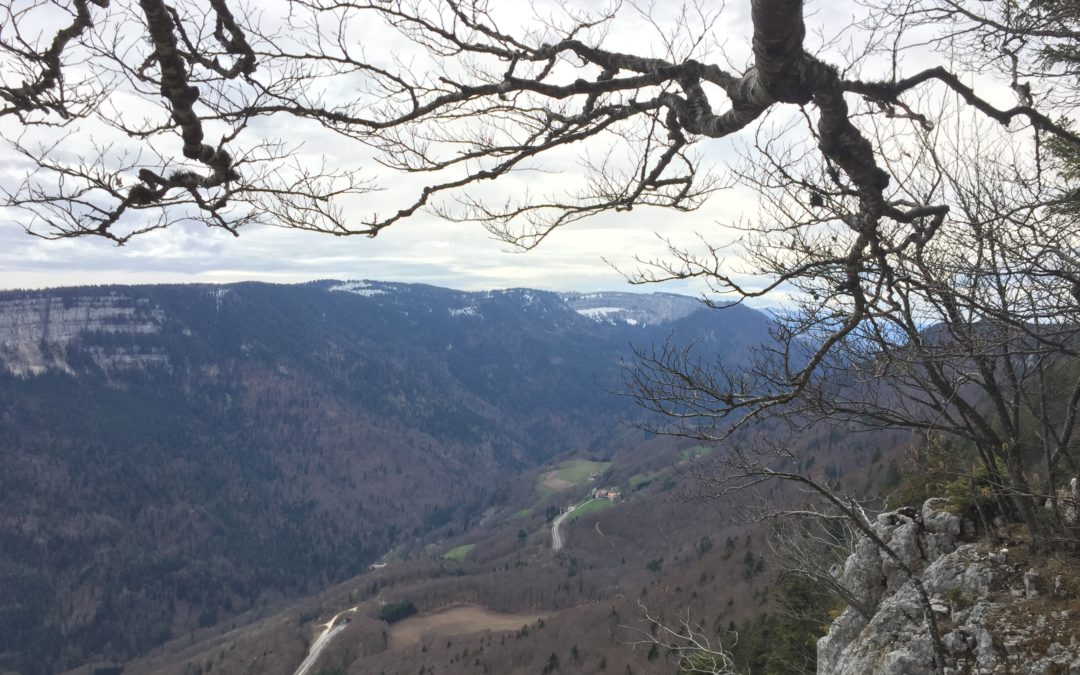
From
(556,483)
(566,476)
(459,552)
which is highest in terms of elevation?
(566,476)

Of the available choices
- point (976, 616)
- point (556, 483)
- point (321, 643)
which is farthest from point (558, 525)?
point (976, 616)

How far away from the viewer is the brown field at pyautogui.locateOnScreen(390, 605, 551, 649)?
88169mm

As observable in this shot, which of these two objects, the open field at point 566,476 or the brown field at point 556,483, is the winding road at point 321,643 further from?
the brown field at point 556,483

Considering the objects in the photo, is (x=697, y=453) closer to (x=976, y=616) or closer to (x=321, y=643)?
(x=321, y=643)

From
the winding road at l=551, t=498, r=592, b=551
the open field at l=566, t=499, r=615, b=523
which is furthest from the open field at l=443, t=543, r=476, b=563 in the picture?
the open field at l=566, t=499, r=615, b=523

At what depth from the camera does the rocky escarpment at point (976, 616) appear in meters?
4.82

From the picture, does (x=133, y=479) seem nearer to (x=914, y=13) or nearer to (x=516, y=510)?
(x=516, y=510)

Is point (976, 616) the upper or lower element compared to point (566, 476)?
upper

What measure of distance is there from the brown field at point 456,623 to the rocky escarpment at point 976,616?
290ft

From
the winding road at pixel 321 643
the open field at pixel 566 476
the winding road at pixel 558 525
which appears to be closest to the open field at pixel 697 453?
the winding road at pixel 558 525

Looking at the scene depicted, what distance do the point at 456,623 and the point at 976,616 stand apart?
3895 inches

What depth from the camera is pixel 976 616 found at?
5492mm

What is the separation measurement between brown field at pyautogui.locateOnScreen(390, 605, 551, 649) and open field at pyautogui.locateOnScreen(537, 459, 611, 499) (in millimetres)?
70302

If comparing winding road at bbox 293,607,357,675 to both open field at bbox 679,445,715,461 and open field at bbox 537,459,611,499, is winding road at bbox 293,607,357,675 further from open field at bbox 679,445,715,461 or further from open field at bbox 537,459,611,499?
open field at bbox 537,459,611,499
